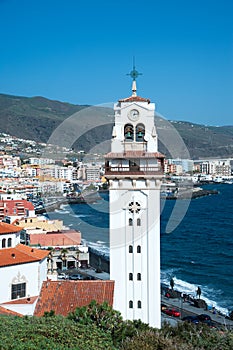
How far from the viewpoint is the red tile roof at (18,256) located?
59.2 ft

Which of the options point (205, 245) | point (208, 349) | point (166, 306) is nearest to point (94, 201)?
point (205, 245)

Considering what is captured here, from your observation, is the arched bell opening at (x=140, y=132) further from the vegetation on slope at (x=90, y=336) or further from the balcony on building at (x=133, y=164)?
the vegetation on slope at (x=90, y=336)

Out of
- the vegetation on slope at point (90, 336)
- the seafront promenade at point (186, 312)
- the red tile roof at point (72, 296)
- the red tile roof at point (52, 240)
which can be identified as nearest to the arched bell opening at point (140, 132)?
the red tile roof at point (72, 296)

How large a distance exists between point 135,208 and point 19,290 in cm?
506

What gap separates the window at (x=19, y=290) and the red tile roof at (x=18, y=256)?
30.5 inches

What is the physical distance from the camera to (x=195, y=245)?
51844 millimetres

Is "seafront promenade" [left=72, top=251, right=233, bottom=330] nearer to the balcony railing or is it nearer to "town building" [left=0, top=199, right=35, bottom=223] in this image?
the balcony railing

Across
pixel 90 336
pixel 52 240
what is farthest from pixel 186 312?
pixel 52 240

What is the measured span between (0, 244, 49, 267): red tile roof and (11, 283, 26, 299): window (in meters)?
0.77

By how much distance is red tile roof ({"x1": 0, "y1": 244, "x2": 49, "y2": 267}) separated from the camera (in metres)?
18.0

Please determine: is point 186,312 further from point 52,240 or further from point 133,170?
point 52,240

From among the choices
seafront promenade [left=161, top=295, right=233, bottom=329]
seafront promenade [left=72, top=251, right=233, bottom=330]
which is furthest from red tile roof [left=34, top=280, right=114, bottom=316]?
seafront promenade [left=161, top=295, right=233, bottom=329]

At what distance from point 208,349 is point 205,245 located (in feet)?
133

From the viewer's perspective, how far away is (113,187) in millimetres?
16906
